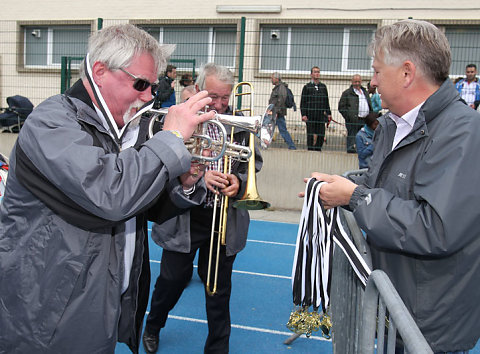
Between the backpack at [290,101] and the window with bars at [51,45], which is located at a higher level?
the window with bars at [51,45]

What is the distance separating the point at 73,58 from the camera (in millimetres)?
9539

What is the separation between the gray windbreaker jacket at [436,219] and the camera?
5.47ft

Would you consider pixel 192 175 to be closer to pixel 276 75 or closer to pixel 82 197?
pixel 82 197

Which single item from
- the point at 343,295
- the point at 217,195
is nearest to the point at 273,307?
the point at 217,195

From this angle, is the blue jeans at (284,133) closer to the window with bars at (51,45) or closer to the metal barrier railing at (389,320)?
the window with bars at (51,45)

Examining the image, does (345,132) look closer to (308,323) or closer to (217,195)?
(217,195)

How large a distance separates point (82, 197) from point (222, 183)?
1618 millimetres

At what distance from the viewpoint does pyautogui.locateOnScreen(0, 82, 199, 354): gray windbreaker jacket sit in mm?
1599

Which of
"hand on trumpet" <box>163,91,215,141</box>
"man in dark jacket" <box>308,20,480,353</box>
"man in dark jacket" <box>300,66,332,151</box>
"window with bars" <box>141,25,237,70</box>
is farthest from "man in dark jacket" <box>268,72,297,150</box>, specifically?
"hand on trumpet" <box>163,91,215,141</box>

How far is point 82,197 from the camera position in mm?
1590

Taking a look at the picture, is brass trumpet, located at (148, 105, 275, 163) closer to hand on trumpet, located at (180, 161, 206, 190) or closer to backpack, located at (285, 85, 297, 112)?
hand on trumpet, located at (180, 161, 206, 190)

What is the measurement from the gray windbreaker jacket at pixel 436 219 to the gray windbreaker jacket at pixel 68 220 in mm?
825

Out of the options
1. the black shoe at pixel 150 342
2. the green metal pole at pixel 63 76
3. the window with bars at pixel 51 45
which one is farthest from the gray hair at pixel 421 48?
the green metal pole at pixel 63 76

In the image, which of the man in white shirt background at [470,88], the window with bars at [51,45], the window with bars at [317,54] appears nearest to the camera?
the window with bars at [317,54]
